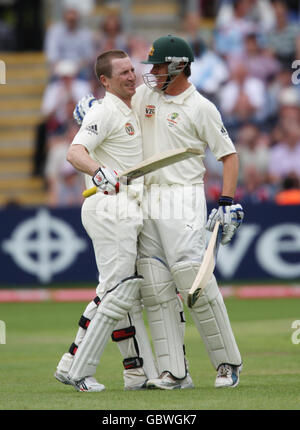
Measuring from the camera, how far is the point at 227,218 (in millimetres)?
6879

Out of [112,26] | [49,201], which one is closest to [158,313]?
[49,201]

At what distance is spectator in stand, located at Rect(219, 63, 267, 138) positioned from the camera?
50.3ft

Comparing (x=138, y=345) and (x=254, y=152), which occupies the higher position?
(x=254, y=152)

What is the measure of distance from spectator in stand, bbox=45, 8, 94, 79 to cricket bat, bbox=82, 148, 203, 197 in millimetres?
10201

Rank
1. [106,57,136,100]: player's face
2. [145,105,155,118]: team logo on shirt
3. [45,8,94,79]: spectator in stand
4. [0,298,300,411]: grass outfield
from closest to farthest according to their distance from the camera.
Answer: [0,298,300,411]: grass outfield < [106,57,136,100]: player's face < [145,105,155,118]: team logo on shirt < [45,8,94,79]: spectator in stand

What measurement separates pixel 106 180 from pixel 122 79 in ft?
2.91

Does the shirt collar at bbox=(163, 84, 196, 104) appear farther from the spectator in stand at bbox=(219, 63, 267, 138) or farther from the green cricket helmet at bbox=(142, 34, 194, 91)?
the spectator in stand at bbox=(219, 63, 267, 138)

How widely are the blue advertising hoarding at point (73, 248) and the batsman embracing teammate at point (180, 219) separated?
23.3 ft

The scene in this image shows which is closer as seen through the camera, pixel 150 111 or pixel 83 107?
pixel 150 111

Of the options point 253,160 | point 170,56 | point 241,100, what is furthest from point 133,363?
point 241,100

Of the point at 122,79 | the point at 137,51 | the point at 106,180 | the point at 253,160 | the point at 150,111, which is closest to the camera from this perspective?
the point at 106,180

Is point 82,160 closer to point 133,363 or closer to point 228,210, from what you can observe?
point 228,210

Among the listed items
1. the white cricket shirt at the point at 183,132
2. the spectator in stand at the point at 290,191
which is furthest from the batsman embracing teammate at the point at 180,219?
the spectator in stand at the point at 290,191

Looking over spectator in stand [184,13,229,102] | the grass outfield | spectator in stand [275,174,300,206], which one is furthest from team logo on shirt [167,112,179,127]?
spectator in stand [184,13,229,102]
